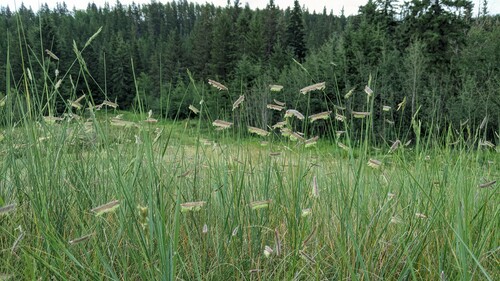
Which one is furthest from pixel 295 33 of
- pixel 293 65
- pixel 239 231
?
pixel 239 231

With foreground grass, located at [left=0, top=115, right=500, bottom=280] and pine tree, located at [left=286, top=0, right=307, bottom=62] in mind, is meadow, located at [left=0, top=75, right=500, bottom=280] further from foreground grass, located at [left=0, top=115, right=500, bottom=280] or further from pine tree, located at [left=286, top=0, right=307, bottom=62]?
pine tree, located at [left=286, top=0, right=307, bottom=62]

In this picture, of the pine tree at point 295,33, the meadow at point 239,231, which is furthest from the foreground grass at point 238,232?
the pine tree at point 295,33

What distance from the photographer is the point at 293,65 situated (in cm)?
3697

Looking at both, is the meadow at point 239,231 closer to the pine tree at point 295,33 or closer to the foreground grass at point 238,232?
the foreground grass at point 238,232

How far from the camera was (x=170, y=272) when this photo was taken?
2.86 ft

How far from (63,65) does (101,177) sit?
167ft

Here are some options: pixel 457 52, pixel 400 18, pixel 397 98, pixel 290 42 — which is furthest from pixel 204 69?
pixel 397 98

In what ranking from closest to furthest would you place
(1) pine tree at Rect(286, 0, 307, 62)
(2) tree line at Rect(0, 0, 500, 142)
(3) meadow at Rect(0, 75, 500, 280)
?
→ (3) meadow at Rect(0, 75, 500, 280), (2) tree line at Rect(0, 0, 500, 142), (1) pine tree at Rect(286, 0, 307, 62)

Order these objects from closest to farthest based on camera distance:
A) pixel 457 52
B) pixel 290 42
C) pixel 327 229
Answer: pixel 327 229 < pixel 457 52 < pixel 290 42

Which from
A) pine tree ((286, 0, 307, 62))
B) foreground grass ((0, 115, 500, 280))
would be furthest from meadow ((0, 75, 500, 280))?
pine tree ((286, 0, 307, 62))

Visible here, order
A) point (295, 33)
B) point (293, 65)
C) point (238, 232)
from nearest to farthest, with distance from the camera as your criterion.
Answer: point (238, 232) → point (293, 65) → point (295, 33)

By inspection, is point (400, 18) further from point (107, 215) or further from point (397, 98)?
point (107, 215)

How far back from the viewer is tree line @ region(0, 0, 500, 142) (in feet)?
8.11

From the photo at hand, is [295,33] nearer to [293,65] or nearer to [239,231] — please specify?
[293,65]
